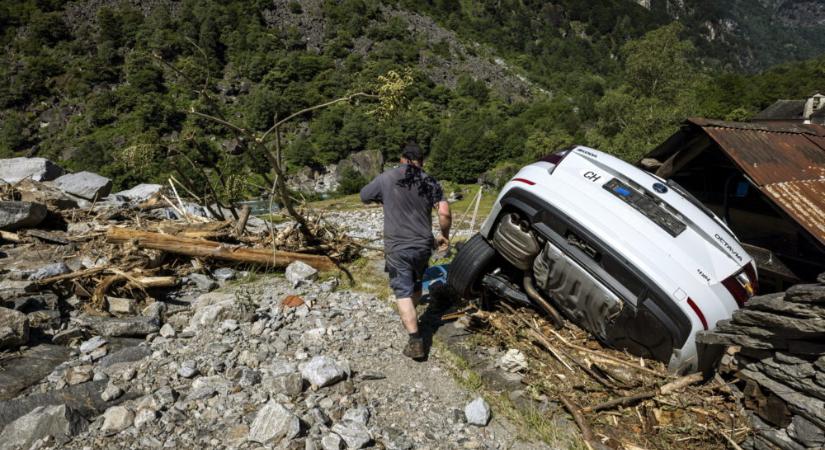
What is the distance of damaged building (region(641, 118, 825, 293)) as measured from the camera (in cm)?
375

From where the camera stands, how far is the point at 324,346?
389cm

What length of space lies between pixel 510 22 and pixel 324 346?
168885 mm

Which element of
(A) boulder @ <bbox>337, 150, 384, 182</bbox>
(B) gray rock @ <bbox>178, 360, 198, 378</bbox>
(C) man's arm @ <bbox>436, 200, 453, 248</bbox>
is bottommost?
(A) boulder @ <bbox>337, 150, 384, 182</bbox>

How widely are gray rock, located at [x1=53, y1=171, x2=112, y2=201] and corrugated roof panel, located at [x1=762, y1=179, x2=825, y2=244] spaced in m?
10.9

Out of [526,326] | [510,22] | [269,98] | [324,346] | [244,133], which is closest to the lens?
[324,346]

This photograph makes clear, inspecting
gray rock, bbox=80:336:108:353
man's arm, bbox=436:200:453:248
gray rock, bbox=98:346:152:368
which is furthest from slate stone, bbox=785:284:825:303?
gray rock, bbox=80:336:108:353

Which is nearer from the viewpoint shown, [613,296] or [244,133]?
[613,296]

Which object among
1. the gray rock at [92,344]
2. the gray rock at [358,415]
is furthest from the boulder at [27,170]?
the gray rock at [358,415]

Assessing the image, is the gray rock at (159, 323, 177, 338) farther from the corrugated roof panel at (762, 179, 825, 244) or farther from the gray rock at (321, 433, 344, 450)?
the corrugated roof panel at (762, 179, 825, 244)

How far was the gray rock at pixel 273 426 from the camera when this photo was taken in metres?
2.71

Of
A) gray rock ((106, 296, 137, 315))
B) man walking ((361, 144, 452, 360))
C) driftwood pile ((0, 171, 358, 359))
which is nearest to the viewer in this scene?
Answer: man walking ((361, 144, 452, 360))

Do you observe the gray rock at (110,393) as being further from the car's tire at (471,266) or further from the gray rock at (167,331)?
the car's tire at (471,266)

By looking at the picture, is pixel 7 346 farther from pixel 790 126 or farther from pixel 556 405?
pixel 790 126

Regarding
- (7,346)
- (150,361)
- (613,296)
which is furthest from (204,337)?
(613,296)
